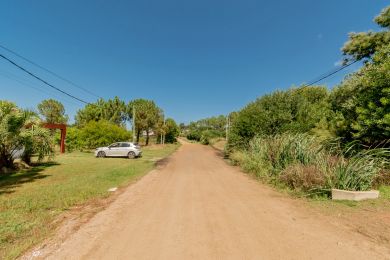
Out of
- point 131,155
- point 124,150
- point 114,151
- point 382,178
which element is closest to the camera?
point 382,178

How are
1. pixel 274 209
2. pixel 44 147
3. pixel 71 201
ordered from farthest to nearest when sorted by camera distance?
pixel 44 147, pixel 71 201, pixel 274 209

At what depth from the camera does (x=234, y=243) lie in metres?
3.81

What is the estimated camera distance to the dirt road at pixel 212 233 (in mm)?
3475

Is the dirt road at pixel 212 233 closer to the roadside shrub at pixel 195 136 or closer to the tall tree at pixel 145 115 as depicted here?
the tall tree at pixel 145 115

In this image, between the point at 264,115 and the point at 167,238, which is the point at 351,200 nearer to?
the point at 167,238

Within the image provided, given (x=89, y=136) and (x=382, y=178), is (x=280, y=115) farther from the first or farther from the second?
(x=89, y=136)

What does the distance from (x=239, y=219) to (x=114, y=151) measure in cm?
1831

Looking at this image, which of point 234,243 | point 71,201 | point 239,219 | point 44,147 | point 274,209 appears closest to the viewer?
point 234,243

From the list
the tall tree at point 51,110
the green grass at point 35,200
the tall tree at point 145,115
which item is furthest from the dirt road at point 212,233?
the tall tree at point 51,110

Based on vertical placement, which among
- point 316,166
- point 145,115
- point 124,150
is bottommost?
point 316,166

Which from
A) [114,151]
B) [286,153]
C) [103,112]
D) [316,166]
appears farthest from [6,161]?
[103,112]

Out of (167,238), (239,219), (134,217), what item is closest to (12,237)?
(134,217)

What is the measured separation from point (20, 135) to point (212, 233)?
1191 centimetres

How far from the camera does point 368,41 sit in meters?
15.1
